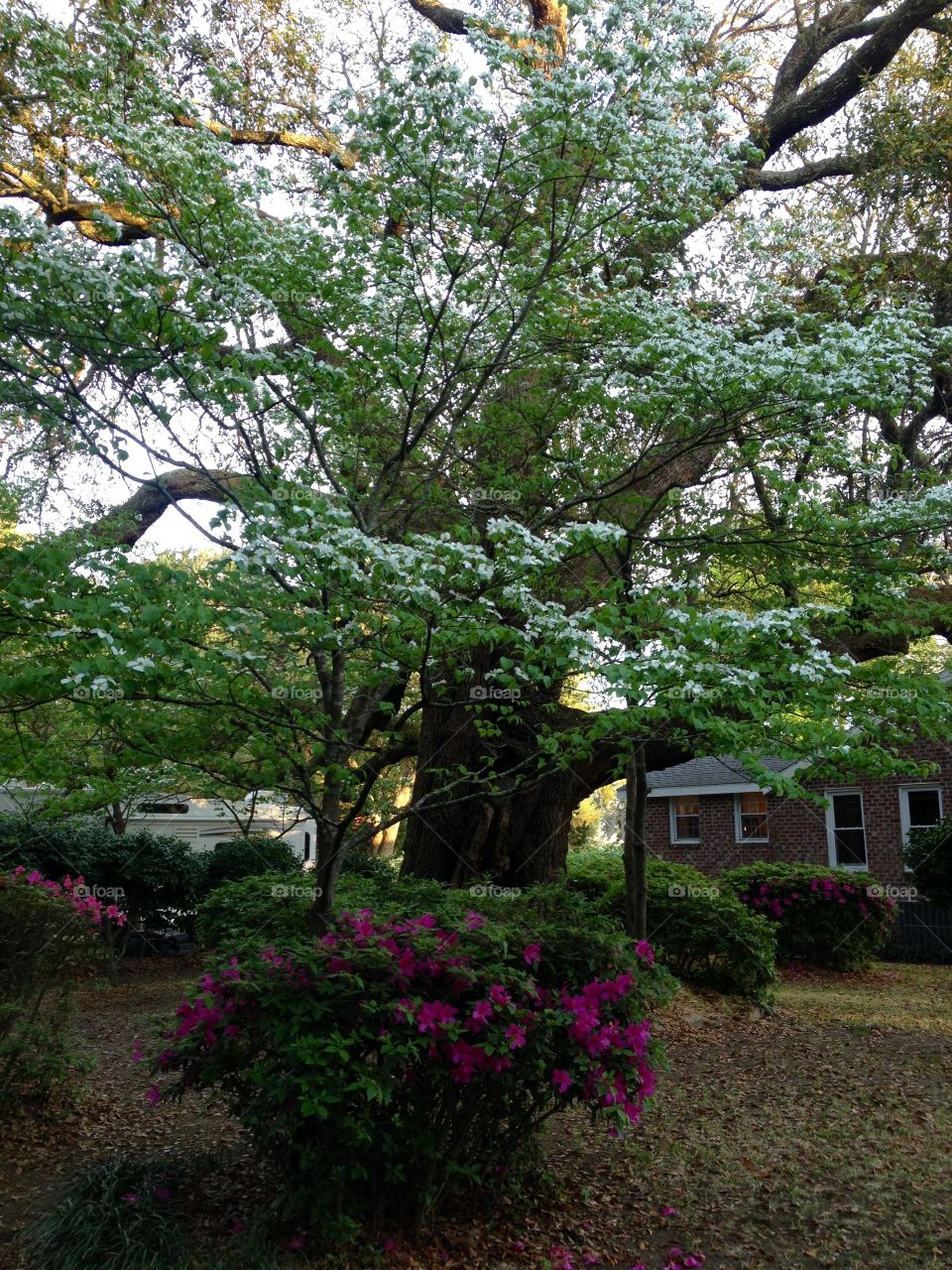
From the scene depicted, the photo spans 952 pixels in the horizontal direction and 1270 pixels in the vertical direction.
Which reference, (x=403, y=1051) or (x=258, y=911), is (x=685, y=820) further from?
(x=403, y=1051)

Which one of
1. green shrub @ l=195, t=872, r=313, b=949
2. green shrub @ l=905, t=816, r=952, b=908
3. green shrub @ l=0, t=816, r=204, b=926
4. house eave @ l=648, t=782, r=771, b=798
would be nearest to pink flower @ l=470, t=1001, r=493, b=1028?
green shrub @ l=195, t=872, r=313, b=949

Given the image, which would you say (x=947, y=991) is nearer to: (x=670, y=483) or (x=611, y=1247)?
(x=670, y=483)

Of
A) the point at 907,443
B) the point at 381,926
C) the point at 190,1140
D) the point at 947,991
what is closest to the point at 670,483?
the point at 907,443

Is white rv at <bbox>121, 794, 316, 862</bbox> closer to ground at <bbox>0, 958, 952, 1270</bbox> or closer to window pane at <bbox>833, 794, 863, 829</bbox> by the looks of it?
window pane at <bbox>833, 794, 863, 829</bbox>

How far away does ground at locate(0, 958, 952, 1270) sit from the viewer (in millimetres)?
4969

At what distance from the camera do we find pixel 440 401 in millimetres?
6641

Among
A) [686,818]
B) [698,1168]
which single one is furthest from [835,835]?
[698,1168]

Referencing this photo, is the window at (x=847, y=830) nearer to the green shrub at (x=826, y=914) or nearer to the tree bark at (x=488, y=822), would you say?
the green shrub at (x=826, y=914)

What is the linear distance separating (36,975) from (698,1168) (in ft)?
13.9

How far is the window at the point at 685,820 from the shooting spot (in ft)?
81.4

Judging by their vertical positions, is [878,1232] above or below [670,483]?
below

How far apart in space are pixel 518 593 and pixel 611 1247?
10.6 feet

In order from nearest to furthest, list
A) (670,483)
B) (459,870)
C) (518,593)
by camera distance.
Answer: (518,593) → (670,483) → (459,870)

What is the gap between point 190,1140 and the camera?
6.33 meters
